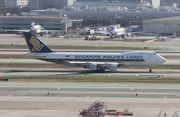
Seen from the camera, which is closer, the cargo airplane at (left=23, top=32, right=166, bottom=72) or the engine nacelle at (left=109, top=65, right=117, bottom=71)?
the engine nacelle at (left=109, top=65, right=117, bottom=71)

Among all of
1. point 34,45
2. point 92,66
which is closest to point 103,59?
point 92,66

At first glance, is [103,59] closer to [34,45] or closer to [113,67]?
[113,67]

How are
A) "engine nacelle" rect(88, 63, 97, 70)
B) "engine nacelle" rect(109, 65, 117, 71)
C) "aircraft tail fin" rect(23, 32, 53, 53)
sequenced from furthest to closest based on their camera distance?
1. "aircraft tail fin" rect(23, 32, 53, 53)
2. "engine nacelle" rect(88, 63, 97, 70)
3. "engine nacelle" rect(109, 65, 117, 71)

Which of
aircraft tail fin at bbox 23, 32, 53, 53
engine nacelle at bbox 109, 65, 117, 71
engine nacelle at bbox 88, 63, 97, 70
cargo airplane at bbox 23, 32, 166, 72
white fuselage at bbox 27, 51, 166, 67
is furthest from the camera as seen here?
aircraft tail fin at bbox 23, 32, 53, 53

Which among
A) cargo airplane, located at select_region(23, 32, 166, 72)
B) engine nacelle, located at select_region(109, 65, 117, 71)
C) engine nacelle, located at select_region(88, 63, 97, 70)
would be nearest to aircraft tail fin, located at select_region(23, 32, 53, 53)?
cargo airplane, located at select_region(23, 32, 166, 72)

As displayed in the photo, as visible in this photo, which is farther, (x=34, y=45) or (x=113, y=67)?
(x=34, y=45)

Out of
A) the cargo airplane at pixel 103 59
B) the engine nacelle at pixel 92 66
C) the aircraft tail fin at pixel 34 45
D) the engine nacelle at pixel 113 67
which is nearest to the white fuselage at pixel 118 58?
the cargo airplane at pixel 103 59

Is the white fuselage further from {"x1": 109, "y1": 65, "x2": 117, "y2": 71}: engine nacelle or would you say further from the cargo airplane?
{"x1": 109, "y1": 65, "x2": 117, "y2": 71}: engine nacelle

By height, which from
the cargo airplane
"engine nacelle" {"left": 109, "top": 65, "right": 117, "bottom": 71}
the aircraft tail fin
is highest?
the aircraft tail fin

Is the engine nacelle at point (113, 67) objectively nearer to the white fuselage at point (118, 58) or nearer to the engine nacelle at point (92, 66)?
the white fuselage at point (118, 58)

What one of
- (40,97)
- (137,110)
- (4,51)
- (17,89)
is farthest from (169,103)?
(4,51)

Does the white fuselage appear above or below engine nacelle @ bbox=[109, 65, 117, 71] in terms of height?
above

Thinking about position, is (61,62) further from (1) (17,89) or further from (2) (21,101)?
(2) (21,101)

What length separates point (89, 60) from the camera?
92625 mm
